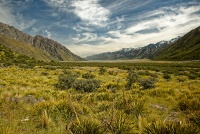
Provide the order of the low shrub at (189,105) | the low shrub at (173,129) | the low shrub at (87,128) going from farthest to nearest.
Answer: the low shrub at (189,105), the low shrub at (87,128), the low shrub at (173,129)

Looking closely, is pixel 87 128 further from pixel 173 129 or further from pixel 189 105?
pixel 189 105

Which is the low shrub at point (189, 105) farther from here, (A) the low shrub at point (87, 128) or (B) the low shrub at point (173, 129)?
(A) the low shrub at point (87, 128)

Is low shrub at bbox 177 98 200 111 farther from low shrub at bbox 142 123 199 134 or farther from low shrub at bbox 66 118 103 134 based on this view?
low shrub at bbox 66 118 103 134

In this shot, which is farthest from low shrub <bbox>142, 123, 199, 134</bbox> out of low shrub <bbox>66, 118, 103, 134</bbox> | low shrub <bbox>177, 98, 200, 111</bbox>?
low shrub <bbox>177, 98, 200, 111</bbox>

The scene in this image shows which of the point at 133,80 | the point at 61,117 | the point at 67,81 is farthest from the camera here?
the point at 133,80

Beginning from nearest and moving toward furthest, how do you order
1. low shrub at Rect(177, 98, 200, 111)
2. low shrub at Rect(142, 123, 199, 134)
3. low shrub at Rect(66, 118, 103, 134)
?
low shrub at Rect(142, 123, 199, 134) → low shrub at Rect(66, 118, 103, 134) → low shrub at Rect(177, 98, 200, 111)

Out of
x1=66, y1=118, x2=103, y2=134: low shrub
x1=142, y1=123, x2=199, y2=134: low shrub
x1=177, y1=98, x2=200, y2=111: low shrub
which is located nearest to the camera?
x1=142, y1=123, x2=199, y2=134: low shrub

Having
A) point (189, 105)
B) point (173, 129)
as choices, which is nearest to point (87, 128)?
point (173, 129)

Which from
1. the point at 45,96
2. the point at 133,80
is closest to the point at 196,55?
the point at 133,80

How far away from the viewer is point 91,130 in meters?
5.20

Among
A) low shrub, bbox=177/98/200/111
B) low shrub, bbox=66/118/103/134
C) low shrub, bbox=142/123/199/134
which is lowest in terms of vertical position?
low shrub, bbox=177/98/200/111

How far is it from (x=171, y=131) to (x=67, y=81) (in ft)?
49.8

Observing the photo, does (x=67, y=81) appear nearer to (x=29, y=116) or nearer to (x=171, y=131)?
(x=29, y=116)

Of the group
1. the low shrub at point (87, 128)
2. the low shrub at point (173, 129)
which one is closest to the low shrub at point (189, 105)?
the low shrub at point (173, 129)
